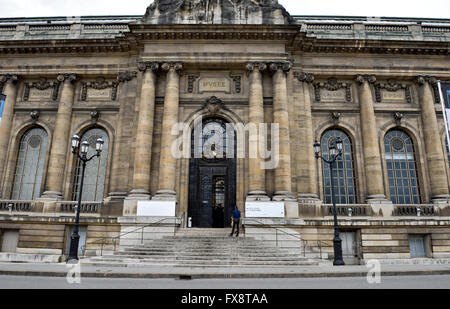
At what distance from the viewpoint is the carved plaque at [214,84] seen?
64.4 feet

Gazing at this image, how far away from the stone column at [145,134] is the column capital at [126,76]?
1109mm

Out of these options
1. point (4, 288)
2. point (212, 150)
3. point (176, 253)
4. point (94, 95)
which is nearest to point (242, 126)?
point (212, 150)

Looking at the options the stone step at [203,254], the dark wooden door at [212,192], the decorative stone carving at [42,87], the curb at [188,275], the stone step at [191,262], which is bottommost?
the curb at [188,275]

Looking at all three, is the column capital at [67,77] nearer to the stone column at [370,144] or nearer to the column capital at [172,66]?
the column capital at [172,66]

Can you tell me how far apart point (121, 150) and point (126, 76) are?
484 cm

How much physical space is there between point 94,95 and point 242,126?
995 centimetres

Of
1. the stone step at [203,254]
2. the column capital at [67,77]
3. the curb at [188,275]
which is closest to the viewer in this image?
the curb at [188,275]

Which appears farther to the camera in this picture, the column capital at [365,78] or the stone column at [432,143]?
the column capital at [365,78]

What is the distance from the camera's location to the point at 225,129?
19.6m

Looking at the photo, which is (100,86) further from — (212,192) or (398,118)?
(398,118)

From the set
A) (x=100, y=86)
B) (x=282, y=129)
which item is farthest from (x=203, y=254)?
(x=100, y=86)

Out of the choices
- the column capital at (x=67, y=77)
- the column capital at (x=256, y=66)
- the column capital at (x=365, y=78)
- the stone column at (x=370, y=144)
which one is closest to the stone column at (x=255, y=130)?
the column capital at (x=256, y=66)

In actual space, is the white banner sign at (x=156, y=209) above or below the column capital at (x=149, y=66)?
below

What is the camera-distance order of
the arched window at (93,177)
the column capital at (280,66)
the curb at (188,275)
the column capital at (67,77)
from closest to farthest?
the curb at (188,275) → the column capital at (280,66) → the arched window at (93,177) → the column capital at (67,77)
